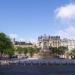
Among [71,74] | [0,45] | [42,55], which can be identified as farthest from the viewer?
[42,55]

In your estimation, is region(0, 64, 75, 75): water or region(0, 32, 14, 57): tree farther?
region(0, 32, 14, 57): tree

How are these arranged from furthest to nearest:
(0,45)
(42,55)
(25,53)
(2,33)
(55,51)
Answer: (25,53) → (55,51) → (42,55) → (2,33) → (0,45)

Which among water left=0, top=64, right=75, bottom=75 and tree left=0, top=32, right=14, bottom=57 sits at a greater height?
tree left=0, top=32, right=14, bottom=57

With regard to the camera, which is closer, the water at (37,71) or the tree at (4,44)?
the water at (37,71)

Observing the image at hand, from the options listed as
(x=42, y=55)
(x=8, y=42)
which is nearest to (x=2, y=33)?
(x=8, y=42)

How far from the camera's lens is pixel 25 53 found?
19388cm

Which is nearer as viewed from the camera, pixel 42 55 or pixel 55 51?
pixel 42 55

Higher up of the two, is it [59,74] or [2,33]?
[2,33]

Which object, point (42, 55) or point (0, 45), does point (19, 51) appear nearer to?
point (42, 55)

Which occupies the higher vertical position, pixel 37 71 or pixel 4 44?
pixel 4 44

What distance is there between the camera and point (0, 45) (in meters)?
125

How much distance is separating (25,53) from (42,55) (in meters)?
47.0

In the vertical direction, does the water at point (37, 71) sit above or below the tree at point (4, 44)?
below

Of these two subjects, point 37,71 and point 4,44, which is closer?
point 37,71
